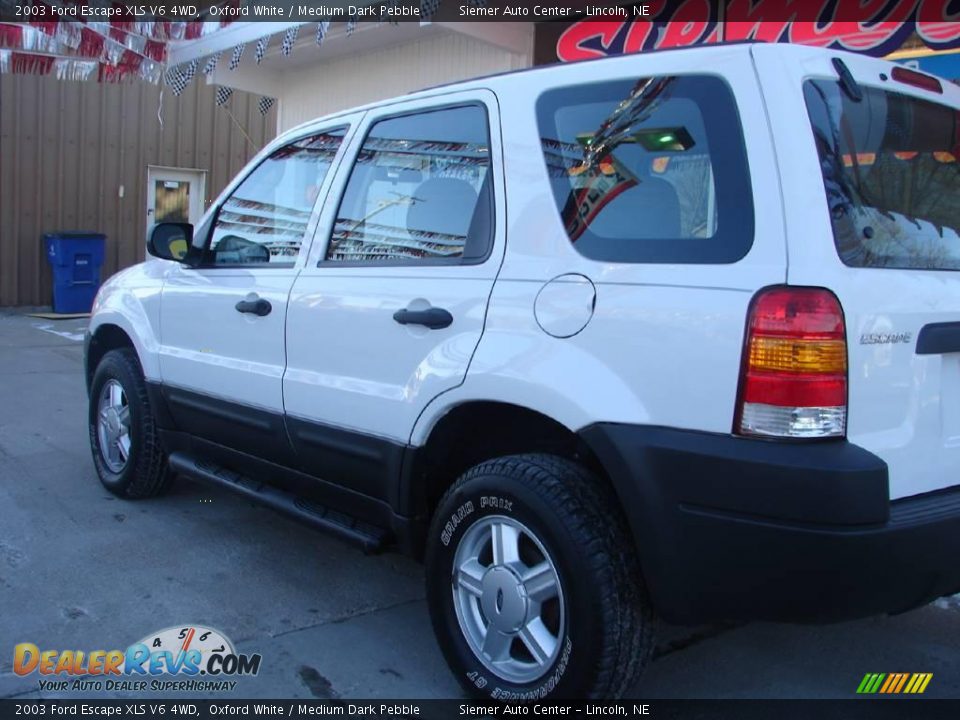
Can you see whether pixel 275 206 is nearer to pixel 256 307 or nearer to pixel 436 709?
pixel 256 307

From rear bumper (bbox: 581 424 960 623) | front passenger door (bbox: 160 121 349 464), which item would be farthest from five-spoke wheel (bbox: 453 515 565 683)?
front passenger door (bbox: 160 121 349 464)

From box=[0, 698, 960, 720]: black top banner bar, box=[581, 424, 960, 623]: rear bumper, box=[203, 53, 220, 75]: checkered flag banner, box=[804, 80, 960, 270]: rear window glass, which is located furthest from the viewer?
box=[203, 53, 220, 75]: checkered flag banner

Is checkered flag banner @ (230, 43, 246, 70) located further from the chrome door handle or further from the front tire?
the front tire

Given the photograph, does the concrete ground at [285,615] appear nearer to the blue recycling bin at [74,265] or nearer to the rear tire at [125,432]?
the rear tire at [125,432]

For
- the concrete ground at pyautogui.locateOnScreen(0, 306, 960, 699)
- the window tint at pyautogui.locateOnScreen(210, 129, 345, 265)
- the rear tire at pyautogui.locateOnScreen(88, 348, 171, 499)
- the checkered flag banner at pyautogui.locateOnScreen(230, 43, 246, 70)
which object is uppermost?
the checkered flag banner at pyautogui.locateOnScreen(230, 43, 246, 70)

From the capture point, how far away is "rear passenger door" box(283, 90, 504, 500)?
9.73ft

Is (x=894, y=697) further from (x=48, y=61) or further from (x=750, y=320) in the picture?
(x=48, y=61)

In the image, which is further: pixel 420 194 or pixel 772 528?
pixel 420 194

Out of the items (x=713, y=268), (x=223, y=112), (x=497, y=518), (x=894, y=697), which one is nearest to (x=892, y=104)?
(x=713, y=268)

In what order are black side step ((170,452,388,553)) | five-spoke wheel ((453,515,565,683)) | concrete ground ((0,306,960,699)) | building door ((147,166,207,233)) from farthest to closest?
1. building door ((147,166,207,233))
2. black side step ((170,452,388,553))
3. concrete ground ((0,306,960,699))
4. five-spoke wheel ((453,515,565,683))

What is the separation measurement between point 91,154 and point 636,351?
1336 centimetres

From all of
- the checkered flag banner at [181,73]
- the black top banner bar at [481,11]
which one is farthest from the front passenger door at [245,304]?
the checkered flag banner at [181,73]

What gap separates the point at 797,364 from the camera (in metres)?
2.22

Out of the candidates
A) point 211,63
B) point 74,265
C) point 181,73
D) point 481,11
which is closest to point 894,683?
point 481,11
